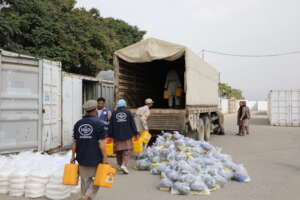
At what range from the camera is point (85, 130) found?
11.7 feet

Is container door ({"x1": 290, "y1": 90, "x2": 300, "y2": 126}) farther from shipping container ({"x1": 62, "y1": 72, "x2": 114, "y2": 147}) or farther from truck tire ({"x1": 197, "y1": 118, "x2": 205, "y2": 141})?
shipping container ({"x1": 62, "y1": 72, "x2": 114, "y2": 147})

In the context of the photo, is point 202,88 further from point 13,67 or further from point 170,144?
point 13,67

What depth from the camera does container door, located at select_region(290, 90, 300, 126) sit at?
20297mm

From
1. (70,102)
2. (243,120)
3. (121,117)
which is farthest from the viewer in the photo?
(243,120)

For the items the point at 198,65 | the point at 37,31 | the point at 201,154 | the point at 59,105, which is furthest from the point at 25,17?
the point at 201,154

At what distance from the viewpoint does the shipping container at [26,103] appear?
669cm

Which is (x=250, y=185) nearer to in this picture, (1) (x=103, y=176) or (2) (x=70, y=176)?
(1) (x=103, y=176)

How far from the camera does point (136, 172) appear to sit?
623 cm

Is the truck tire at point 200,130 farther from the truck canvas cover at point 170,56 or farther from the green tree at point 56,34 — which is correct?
the green tree at point 56,34

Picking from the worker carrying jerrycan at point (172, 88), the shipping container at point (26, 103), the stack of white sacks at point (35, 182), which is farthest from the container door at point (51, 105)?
the worker carrying jerrycan at point (172, 88)

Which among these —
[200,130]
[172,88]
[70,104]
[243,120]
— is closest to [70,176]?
Answer: [70,104]

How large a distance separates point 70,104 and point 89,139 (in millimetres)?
5775

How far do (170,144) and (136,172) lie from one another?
1.10 m

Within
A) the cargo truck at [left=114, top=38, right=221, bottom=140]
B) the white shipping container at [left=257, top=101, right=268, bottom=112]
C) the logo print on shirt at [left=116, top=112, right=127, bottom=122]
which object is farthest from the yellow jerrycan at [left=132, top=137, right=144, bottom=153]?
the white shipping container at [left=257, top=101, right=268, bottom=112]
